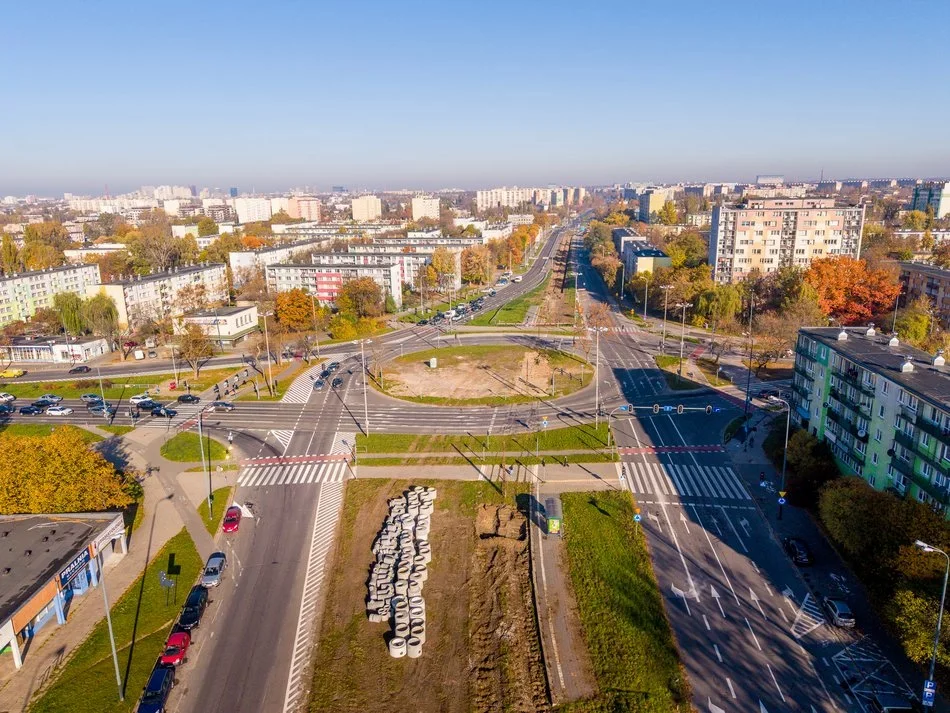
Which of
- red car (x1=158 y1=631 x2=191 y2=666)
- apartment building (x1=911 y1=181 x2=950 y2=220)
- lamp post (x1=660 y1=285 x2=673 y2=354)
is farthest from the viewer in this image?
apartment building (x1=911 y1=181 x2=950 y2=220)

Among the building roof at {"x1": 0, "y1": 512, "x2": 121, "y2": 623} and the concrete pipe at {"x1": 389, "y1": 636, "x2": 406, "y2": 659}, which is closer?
the concrete pipe at {"x1": 389, "y1": 636, "x2": 406, "y2": 659}

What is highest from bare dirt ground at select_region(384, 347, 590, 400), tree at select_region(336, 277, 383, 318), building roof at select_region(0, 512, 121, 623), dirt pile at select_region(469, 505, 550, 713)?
tree at select_region(336, 277, 383, 318)

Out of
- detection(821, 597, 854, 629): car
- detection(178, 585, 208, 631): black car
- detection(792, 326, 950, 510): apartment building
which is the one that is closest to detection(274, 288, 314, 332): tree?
detection(178, 585, 208, 631): black car

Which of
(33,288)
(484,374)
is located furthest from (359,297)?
(33,288)

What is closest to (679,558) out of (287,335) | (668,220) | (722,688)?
(722,688)

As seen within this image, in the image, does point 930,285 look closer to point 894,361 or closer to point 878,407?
point 894,361

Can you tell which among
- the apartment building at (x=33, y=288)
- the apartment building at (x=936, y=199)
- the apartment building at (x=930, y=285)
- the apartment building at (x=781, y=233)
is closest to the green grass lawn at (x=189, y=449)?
the apartment building at (x=33, y=288)

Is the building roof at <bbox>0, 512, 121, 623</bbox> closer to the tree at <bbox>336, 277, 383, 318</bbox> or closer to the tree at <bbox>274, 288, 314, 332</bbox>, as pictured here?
the tree at <bbox>274, 288, 314, 332</bbox>
